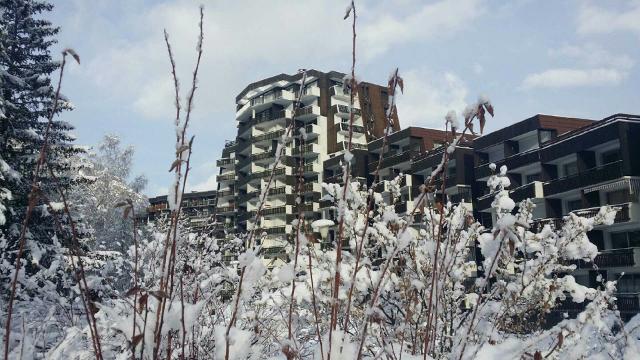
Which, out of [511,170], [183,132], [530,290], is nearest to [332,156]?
[511,170]

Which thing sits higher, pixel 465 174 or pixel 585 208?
pixel 465 174

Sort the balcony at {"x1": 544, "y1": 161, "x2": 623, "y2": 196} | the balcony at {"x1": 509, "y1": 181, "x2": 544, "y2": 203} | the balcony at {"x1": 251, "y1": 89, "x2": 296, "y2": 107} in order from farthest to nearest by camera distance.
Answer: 1. the balcony at {"x1": 251, "y1": 89, "x2": 296, "y2": 107}
2. the balcony at {"x1": 509, "y1": 181, "x2": 544, "y2": 203}
3. the balcony at {"x1": 544, "y1": 161, "x2": 623, "y2": 196}

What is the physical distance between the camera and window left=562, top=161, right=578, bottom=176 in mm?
29316

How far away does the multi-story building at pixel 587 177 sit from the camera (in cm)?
2467

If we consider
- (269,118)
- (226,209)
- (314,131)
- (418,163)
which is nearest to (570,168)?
(418,163)

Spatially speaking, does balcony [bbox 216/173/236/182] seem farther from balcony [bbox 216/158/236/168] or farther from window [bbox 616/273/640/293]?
window [bbox 616/273/640/293]

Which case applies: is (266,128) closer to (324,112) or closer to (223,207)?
(324,112)

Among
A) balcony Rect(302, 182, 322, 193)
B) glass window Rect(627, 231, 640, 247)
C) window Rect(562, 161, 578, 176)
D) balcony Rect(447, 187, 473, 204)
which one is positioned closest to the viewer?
glass window Rect(627, 231, 640, 247)

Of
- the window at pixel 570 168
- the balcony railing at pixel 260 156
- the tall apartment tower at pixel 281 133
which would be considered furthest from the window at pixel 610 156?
the balcony railing at pixel 260 156

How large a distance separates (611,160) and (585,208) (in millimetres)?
2883

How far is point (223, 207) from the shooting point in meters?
65.4

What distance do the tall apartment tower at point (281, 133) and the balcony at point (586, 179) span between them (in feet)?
74.7

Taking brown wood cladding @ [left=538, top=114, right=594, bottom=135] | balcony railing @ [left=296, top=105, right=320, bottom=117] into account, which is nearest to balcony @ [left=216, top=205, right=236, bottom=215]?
balcony railing @ [left=296, top=105, right=320, bottom=117]

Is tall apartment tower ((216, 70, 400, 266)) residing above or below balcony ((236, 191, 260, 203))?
above
